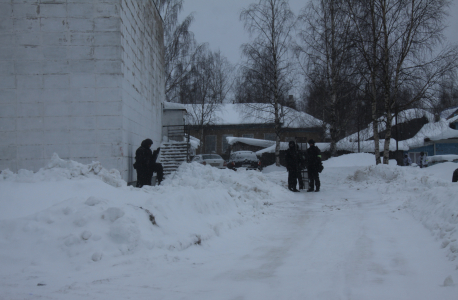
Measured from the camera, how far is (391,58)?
1786cm

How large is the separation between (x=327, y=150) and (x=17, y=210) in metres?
31.7

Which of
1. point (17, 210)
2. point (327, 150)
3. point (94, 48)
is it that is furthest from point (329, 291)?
point (327, 150)

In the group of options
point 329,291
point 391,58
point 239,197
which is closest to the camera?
point 329,291

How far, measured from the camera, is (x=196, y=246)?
5.14 m

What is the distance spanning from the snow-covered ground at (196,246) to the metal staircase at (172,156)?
10216 mm

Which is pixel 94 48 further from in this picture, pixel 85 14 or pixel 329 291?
pixel 329 291

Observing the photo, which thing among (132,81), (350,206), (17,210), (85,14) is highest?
(85,14)

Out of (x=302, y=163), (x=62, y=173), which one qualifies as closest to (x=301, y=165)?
(x=302, y=163)

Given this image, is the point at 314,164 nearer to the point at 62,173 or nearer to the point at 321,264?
the point at 62,173

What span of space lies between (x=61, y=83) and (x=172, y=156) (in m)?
7.69

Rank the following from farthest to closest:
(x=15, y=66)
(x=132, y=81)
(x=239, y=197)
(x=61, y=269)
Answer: (x=132, y=81), (x=15, y=66), (x=239, y=197), (x=61, y=269)

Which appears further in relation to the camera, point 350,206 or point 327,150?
point 327,150

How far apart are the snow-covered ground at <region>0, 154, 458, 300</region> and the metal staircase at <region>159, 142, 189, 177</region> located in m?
10.2

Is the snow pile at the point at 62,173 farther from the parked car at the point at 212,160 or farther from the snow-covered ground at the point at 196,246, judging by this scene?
the parked car at the point at 212,160
